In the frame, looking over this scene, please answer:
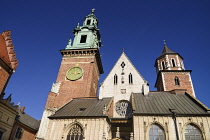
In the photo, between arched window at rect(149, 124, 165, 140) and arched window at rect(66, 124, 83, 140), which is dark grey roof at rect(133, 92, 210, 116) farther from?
arched window at rect(66, 124, 83, 140)

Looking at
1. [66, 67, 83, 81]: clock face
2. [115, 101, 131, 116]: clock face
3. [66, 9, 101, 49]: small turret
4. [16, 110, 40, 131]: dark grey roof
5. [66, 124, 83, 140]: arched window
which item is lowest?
[66, 124, 83, 140]: arched window

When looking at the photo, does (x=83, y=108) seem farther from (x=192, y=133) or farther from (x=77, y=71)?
(x=192, y=133)

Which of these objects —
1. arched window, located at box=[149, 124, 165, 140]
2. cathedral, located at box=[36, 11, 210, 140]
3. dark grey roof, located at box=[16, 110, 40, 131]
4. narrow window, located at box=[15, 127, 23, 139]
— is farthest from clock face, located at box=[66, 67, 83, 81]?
arched window, located at box=[149, 124, 165, 140]

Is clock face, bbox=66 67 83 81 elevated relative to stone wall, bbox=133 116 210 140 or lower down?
elevated

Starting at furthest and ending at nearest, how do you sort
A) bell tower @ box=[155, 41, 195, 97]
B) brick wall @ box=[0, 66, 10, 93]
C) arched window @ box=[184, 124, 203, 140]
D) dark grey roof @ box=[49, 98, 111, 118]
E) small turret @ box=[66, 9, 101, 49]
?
small turret @ box=[66, 9, 101, 49] → bell tower @ box=[155, 41, 195, 97] → brick wall @ box=[0, 66, 10, 93] → dark grey roof @ box=[49, 98, 111, 118] → arched window @ box=[184, 124, 203, 140]

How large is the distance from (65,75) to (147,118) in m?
19.1

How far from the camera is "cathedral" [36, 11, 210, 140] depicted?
18859 millimetres

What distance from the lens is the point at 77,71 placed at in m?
33.1

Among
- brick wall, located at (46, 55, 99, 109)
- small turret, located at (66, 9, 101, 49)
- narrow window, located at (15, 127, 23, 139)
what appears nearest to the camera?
narrow window, located at (15, 127, 23, 139)

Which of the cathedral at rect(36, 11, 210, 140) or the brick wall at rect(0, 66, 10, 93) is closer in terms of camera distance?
the cathedral at rect(36, 11, 210, 140)

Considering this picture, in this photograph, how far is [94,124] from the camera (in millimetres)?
19906

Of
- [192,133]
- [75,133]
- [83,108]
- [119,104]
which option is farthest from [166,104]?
[75,133]

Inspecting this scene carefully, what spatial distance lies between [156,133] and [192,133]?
12.8ft

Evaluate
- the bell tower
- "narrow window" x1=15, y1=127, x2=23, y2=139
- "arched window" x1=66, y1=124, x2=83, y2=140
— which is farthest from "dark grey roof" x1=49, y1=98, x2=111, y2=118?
the bell tower
